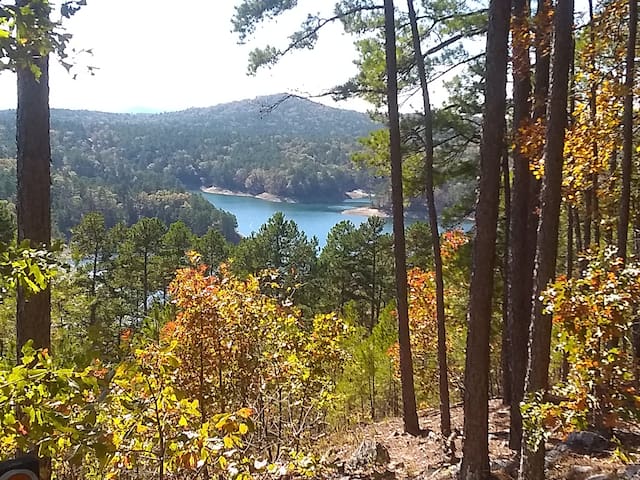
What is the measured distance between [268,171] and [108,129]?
45393 millimetres

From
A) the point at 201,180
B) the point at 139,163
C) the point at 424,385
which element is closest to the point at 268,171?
the point at 201,180

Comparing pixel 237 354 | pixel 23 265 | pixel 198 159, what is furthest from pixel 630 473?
pixel 198 159

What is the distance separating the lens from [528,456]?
403 cm

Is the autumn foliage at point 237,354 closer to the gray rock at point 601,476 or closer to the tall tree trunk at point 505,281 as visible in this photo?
the gray rock at point 601,476

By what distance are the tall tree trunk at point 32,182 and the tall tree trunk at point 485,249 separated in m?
3.27

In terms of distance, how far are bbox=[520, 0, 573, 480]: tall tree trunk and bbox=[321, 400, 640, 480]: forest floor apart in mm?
690

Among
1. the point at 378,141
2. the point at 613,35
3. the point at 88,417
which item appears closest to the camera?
the point at 88,417

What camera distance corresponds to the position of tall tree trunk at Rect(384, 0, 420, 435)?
7.32 meters

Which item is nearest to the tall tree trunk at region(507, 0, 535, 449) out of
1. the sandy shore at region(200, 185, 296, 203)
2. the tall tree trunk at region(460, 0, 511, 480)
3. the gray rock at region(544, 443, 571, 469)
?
the gray rock at region(544, 443, 571, 469)

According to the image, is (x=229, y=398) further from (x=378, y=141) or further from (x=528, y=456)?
(x=378, y=141)

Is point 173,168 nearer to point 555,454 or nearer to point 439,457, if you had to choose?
point 439,457

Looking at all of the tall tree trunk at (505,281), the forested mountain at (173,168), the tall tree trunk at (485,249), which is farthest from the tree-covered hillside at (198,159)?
the tall tree trunk at (485,249)

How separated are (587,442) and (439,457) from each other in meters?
1.76

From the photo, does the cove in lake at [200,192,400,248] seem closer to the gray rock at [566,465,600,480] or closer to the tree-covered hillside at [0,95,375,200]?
the tree-covered hillside at [0,95,375,200]
